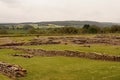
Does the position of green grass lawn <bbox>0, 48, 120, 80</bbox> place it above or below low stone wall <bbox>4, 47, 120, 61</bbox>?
below

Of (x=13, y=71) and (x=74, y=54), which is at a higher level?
(x=13, y=71)

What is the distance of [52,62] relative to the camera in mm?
28188

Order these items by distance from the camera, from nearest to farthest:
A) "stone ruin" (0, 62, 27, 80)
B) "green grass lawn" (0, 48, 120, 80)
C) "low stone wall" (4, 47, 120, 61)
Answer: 1. "green grass lawn" (0, 48, 120, 80)
2. "stone ruin" (0, 62, 27, 80)
3. "low stone wall" (4, 47, 120, 61)

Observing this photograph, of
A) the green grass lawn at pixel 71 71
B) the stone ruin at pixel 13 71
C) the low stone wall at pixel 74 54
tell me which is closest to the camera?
the green grass lawn at pixel 71 71

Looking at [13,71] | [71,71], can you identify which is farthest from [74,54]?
[13,71]

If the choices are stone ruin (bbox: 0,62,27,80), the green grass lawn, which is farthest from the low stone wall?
stone ruin (bbox: 0,62,27,80)

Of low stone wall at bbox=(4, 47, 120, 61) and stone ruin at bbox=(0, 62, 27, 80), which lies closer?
stone ruin at bbox=(0, 62, 27, 80)

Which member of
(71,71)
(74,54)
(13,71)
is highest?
(13,71)

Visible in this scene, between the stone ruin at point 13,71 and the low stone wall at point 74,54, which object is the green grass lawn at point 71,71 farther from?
the low stone wall at point 74,54

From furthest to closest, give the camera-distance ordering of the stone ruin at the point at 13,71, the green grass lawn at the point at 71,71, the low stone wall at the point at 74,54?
the low stone wall at the point at 74,54 → the stone ruin at the point at 13,71 → the green grass lawn at the point at 71,71

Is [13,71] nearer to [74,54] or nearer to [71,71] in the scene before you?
[71,71]

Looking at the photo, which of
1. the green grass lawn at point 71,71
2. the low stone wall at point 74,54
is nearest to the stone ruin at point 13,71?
the green grass lawn at point 71,71

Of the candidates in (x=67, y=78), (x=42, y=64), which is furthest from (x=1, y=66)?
(x=67, y=78)

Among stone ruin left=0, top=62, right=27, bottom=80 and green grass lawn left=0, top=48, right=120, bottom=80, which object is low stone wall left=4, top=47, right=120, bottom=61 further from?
stone ruin left=0, top=62, right=27, bottom=80
